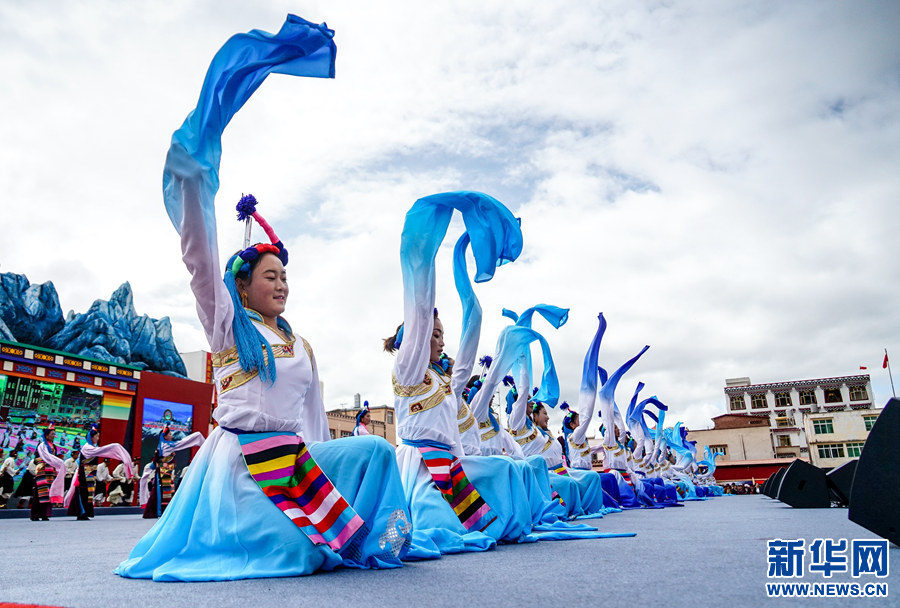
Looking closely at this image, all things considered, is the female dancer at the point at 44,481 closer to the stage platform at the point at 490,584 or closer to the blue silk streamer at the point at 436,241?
the stage platform at the point at 490,584

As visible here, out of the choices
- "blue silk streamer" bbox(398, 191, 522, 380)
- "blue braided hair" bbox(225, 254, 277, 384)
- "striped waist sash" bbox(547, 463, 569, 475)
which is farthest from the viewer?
"striped waist sash" bbox(547, 463, 569, 475)

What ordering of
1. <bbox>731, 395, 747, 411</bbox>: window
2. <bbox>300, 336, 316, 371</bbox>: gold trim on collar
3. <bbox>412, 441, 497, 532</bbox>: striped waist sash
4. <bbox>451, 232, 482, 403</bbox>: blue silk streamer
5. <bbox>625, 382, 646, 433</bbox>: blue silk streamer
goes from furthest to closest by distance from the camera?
<bbox>731, 395, 747, 411</bbox>: window < <bbox>625, 382, 646, 433</bbox>: blue silk streamer < <bbox>451, 232, 482, 403</bbox>: blue silk streamer < <bbox>412, 441, 497, 532</bbox>: striped waist sash < <bbox>300, 336, 316, 371</bbox>: gold trim on collar

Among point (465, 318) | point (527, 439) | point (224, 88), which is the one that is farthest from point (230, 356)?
point (527, 439)

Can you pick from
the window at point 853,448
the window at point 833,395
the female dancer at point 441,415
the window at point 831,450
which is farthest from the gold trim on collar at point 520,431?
the window at point 833,395

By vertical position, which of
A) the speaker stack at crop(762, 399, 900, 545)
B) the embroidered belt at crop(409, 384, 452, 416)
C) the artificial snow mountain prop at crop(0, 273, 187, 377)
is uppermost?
the artificial snow mountain prop at crop(0, 273, 187, 377)

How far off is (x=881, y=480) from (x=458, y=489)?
7.72 ft

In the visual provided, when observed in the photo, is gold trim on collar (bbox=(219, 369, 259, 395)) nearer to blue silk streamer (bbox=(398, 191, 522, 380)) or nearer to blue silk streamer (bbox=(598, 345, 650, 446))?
blue silk streamer (bbox=(398, 191, 522, 380))

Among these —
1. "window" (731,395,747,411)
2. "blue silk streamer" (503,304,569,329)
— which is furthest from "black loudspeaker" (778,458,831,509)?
"window" (731,395,747,411)

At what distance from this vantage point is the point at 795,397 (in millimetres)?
50438

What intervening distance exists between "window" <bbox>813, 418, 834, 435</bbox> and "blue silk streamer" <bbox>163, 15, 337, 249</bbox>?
1828 inches

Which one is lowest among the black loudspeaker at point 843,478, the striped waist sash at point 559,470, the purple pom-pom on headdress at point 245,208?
the black loudspeaker at point 843,478

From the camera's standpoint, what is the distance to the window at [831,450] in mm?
39562

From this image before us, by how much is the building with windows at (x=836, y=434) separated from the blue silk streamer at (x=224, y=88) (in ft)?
146

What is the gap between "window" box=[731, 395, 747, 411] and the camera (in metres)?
51.8
